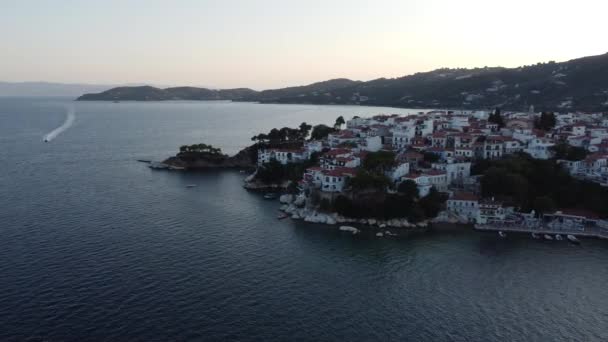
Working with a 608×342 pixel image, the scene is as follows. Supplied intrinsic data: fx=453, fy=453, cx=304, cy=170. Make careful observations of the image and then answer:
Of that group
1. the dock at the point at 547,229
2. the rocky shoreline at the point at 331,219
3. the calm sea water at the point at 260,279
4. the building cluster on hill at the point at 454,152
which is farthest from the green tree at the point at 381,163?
the dock at the point at 547,229

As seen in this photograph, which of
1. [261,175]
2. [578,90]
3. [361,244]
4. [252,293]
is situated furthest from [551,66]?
[252,293]

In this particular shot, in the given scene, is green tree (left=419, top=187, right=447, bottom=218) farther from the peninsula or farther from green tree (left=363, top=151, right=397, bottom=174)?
green tree (left=363, top=151, right=397, bottom=174)

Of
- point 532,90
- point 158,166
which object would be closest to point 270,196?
point 158,166

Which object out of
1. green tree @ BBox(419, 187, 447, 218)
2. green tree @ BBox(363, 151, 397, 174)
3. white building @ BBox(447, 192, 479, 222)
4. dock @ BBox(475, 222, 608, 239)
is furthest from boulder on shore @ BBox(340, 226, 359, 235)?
dock @ BBox(475, 222, 608, 239)

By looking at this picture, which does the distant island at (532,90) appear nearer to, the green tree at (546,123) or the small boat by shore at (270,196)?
the green tree at (546,123)

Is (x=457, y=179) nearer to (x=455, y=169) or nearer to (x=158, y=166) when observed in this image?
(x=455, y=169)

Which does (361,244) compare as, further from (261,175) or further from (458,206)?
(261,175)
